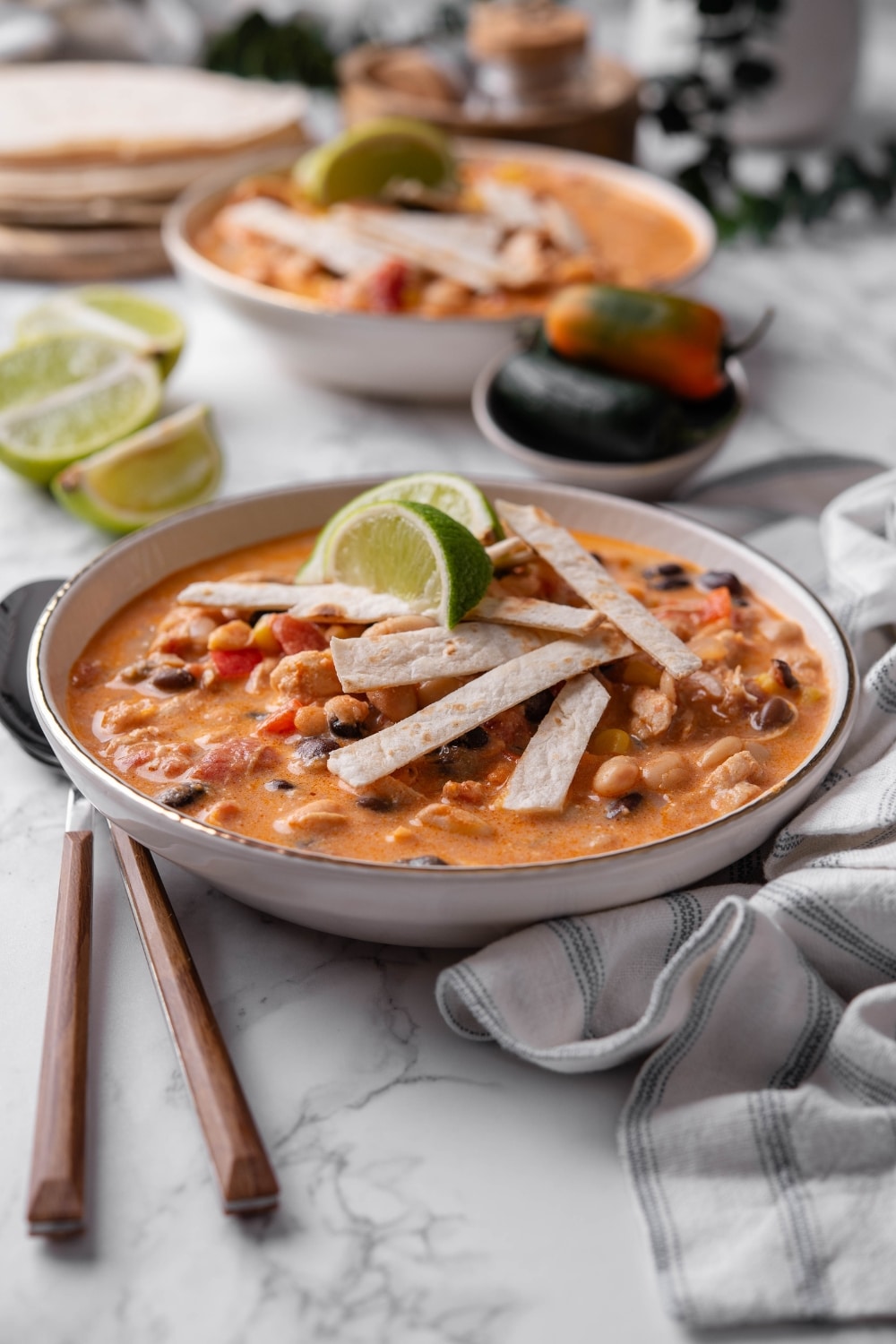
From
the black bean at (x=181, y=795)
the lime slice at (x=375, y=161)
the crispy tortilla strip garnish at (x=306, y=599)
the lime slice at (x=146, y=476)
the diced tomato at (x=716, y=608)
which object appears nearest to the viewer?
the black bean at (x=181, y=795)

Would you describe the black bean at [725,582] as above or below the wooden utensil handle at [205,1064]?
above

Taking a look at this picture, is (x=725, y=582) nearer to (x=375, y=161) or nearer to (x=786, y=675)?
(x=786, y=675)

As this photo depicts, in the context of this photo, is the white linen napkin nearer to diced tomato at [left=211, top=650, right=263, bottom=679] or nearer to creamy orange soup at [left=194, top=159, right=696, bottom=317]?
diced tomato at [left=211, top=650, right=263, bottom=679]

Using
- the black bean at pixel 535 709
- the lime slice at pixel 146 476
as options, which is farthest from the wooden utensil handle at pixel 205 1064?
the lime slice at pixel 146 476

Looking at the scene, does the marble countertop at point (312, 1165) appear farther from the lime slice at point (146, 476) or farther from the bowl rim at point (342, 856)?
the lime slice at point (146, 476)

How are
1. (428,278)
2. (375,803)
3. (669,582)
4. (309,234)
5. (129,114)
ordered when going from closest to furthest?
(375,803)
(669,582)
(428,278)
(309,234)
(129,114)

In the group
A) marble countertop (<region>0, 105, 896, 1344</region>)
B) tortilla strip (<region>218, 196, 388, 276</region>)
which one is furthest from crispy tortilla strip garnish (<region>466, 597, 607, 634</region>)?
tortilla strip (<region>218, 196, 388, 276</region>)

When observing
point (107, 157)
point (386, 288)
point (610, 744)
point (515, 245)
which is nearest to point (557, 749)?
point (610, 744)
